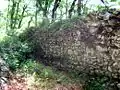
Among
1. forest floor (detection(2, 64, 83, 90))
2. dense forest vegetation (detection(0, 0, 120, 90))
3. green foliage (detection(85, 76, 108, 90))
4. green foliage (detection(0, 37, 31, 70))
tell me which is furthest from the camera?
green foliage (detection(0, 37, 31, 70))

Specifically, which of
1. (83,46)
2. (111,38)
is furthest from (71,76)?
(111,38)

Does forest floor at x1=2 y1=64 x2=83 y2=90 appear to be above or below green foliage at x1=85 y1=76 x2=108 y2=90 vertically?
above

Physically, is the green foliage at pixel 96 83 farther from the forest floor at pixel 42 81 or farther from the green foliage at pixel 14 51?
the green foliage at pixel 14 51

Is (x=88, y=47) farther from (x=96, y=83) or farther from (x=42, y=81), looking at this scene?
(x=42, y=81)

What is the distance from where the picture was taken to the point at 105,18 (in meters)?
9.77

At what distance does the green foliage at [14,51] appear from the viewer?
364 inches

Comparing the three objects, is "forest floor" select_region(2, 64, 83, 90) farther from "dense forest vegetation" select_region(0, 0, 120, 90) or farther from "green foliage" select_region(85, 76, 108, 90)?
"green foliage" select_region(85, 76, 108, 90)

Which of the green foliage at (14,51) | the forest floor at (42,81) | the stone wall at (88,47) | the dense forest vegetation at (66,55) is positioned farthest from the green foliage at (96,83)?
the green foliage at (14,51)

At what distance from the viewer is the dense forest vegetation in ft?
29.2

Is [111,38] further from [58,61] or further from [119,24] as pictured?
[58,61]

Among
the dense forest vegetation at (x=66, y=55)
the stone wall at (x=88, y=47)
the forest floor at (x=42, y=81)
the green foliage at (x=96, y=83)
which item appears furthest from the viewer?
the stone wall at (x=88, y=47)

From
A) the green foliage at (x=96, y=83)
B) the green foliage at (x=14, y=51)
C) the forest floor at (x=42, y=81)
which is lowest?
the green foliage at (x=96, y=83)

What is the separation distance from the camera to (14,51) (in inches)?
397

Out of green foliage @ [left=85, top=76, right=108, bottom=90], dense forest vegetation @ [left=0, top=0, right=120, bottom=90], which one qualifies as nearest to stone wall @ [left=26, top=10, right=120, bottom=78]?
dense forest vegetation @ [left=0, top=0, right=120, bottom=90]
